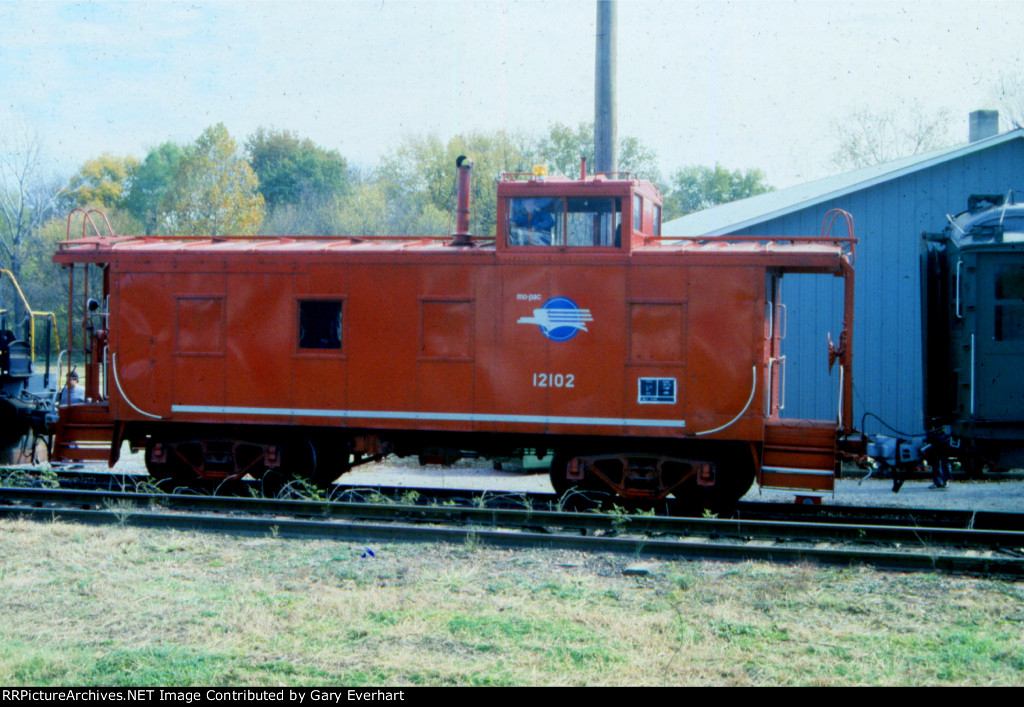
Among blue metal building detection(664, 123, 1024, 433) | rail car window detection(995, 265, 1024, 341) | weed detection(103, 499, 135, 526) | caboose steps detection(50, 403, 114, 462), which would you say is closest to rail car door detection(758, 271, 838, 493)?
rail car window detection(995, 265, 1024, 341)

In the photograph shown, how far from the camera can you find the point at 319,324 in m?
10.8

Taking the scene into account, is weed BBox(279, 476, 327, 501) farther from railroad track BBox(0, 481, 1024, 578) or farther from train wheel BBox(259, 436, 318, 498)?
railroad track BBox(0, 481, 1024, 578)

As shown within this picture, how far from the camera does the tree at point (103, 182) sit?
57.4m

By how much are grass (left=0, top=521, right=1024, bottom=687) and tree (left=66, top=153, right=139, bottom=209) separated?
2173 inches

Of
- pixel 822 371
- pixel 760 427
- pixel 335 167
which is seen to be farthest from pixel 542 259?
pixel 335 167

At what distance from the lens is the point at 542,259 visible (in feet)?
33.4

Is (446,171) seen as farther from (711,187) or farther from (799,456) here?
(799,456)

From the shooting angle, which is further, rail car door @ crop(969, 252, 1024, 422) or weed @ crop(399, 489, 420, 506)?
weed @ crop(399, 489, 420, 506)

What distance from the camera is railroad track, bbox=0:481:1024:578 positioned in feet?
27.0

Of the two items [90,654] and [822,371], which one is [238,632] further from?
[822,371]

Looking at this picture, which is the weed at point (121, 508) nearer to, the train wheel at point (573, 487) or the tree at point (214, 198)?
the train wheel at point (573, 487)

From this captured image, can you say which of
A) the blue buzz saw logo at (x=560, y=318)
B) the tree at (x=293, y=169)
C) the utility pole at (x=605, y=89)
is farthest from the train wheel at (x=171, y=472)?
the tree at (x=293, y=169)

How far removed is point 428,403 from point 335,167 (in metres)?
49.3

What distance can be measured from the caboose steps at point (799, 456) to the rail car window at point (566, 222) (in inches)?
113
